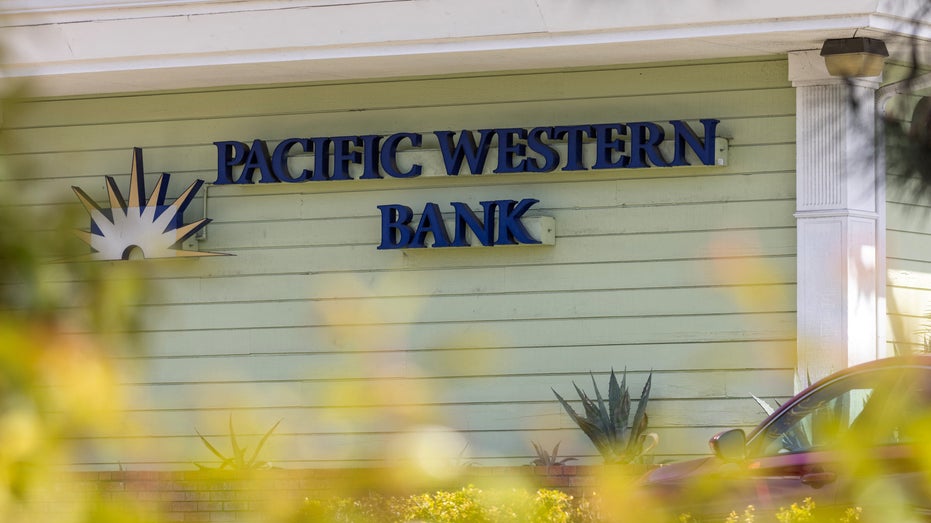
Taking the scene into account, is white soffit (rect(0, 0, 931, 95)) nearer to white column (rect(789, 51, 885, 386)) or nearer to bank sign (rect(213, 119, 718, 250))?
white column (rect(789, 51, 885, 386))

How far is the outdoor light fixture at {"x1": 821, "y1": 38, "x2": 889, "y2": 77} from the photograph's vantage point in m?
8.77

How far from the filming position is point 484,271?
10117 millimetres

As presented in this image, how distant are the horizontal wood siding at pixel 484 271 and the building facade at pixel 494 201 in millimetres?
17

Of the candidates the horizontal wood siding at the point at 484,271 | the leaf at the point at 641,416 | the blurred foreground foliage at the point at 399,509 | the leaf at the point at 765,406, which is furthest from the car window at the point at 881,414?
the horizontal wood siding at the point at 484,271

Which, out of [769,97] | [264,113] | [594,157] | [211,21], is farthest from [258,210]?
[769,97]

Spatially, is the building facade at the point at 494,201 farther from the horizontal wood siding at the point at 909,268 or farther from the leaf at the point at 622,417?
the leaf at the point at 622,417

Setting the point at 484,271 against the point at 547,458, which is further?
the point at 484,271

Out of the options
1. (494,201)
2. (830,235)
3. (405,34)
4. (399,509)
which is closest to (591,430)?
(494,201)

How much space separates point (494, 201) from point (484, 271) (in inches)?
21.1

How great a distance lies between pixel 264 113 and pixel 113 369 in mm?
9706

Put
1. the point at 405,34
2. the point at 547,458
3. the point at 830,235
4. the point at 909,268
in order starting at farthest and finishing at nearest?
1. the point at 909,268
2. the point at 547,458
3. the point at 405,34
4. the point at 830,235

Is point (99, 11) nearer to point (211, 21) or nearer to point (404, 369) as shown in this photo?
point (211, 21)

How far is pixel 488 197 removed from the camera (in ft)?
33.4

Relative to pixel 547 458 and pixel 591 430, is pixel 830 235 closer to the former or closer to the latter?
pixel 591 430
